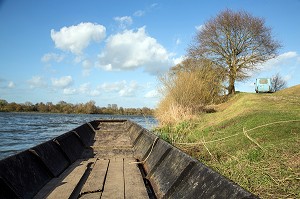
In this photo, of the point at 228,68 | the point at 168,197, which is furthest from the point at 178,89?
the point at 168,197

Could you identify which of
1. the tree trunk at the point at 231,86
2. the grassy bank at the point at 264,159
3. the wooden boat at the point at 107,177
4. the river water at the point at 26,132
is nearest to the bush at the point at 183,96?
the river water at the point at 26,132

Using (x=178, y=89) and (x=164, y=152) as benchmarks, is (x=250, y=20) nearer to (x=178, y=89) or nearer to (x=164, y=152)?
(x=178, y=89)

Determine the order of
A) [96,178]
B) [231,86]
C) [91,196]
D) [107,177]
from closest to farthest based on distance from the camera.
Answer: [91,196] → [96,178] → [107,177] → [231,86]

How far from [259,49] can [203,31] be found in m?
6.46

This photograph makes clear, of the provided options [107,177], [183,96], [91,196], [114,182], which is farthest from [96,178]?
[183,96]

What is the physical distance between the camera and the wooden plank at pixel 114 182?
11.8 ft

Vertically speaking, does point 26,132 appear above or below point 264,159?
below

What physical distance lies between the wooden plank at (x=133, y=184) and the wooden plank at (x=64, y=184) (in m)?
0.70

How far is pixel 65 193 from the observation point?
3502 millimetres

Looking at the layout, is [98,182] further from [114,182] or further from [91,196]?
[91,196]

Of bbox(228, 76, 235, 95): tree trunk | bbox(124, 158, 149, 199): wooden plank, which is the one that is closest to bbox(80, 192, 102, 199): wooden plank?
bbox(124, 158, 149, 199): wooden plank

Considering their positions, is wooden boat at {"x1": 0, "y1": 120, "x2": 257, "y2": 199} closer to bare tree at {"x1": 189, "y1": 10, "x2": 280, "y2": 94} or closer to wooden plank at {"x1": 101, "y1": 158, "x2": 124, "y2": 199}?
wooden plank at {"x1": 101, "y1": 158, "x2": 124, "y2": 199}

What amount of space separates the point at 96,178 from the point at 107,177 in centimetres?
19

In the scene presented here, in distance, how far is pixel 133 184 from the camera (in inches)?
160
